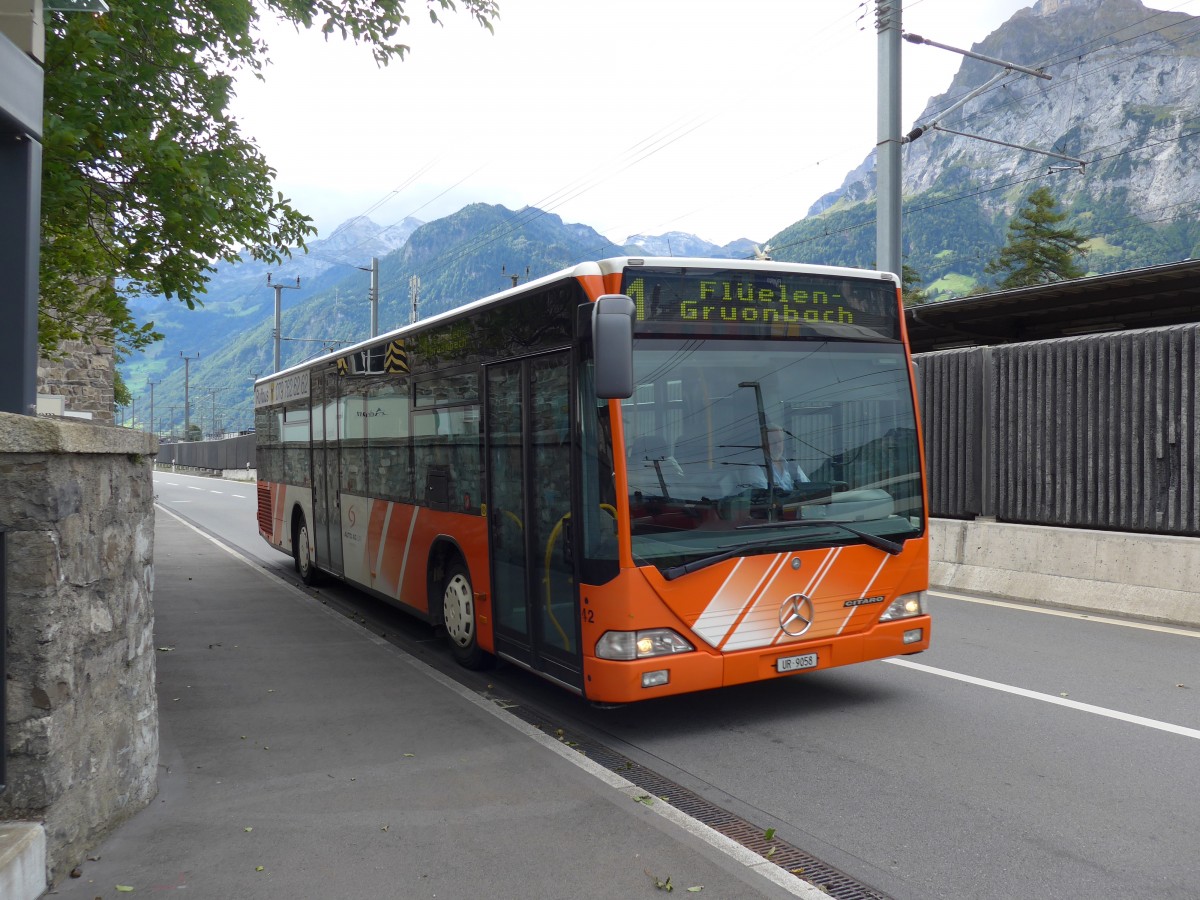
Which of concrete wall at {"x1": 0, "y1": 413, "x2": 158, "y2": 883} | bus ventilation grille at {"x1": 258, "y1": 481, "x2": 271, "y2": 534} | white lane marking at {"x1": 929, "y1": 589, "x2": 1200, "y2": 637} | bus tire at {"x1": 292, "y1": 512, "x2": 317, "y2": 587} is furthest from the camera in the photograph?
bus ventilation grille at {"x1": 258, "y1": 481, "x2": 271, "y2": 534}

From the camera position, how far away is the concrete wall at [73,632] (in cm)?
391

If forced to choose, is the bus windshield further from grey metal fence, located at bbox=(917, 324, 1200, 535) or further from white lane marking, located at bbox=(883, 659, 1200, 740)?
grey metal fence, located at bbox=(917, 324, 1200, 535)

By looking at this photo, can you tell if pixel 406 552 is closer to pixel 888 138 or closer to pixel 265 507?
pixel 265 507

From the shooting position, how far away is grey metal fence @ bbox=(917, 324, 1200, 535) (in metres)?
9.98

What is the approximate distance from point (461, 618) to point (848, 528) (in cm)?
317

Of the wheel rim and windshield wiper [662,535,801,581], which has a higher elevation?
windshield wiper [662,535,801,581]

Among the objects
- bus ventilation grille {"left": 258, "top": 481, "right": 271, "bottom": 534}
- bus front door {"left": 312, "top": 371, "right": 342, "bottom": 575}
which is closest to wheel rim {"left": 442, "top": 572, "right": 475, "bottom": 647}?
bus front door {"left": 312, "top": 371, "right": 342, "bottom": 575}

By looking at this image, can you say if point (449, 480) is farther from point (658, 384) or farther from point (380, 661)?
point (658, 384)

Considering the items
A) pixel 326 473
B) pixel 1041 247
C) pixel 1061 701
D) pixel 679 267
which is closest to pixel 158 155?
pixel 326 473

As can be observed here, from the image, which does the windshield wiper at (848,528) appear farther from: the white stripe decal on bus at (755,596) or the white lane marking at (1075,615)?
the white lane marking at (1075,615)

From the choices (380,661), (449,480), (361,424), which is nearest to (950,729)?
(449,480)

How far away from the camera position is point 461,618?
7.95 meters

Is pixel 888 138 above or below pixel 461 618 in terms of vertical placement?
above

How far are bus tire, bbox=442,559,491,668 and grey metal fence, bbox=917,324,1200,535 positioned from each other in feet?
22.5
